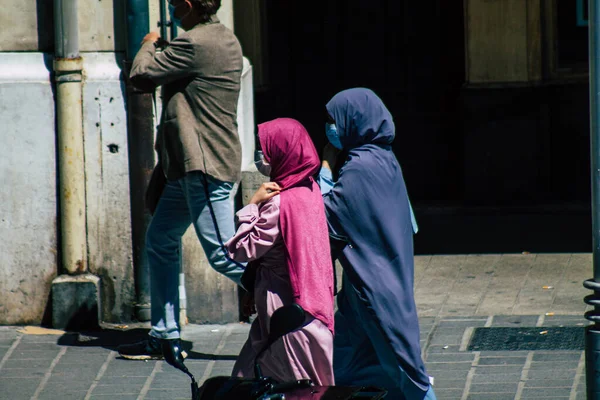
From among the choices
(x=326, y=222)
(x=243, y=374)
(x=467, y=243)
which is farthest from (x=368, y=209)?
(x=467, y=243)

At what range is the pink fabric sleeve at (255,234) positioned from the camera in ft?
15.7

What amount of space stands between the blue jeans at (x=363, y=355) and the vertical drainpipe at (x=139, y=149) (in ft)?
7.21

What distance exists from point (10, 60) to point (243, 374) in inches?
128

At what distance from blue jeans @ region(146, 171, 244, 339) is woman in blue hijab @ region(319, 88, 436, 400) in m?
1.14

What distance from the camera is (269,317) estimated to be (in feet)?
15.6

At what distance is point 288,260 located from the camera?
4.74 metres

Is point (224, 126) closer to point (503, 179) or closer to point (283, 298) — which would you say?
point (283, 298)

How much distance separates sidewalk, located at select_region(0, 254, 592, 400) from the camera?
619 cm

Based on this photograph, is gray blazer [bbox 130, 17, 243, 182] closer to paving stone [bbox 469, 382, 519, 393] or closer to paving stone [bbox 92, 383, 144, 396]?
paving stone [bbox 92, 383, 144, 396]

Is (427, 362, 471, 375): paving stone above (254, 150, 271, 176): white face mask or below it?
below

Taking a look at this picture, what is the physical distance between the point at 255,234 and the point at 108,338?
262cm

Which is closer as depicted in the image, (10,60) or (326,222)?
(326,222)

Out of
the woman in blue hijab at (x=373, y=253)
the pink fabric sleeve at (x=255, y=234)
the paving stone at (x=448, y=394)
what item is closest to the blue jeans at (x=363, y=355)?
the woman in blue hijab at (x=373, y=253)

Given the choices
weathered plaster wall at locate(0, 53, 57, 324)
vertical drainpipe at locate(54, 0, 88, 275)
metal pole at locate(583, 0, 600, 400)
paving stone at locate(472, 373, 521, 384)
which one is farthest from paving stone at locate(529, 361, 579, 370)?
weathered plaster wall at locate(0, 53, 57, 324)
